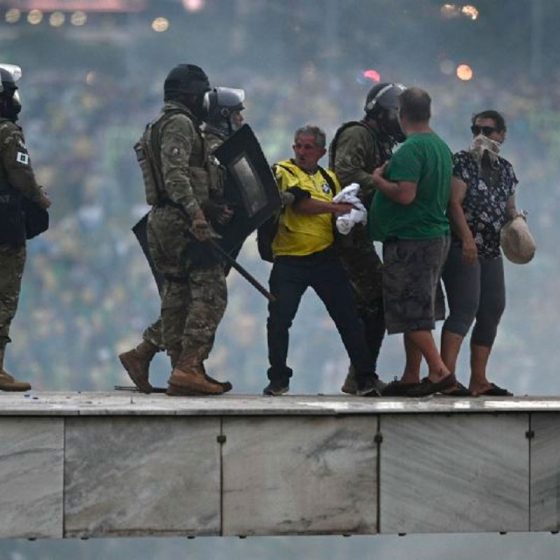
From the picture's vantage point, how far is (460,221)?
908 cm

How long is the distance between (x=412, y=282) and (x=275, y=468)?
4.40ft

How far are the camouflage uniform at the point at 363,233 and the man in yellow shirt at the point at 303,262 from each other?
15 centimetres

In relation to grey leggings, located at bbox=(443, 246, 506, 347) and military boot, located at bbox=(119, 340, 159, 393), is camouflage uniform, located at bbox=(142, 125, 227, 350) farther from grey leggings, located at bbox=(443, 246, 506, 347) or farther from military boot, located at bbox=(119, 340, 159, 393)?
grey leggings, located at bbox=(443, 246, 506, 347)

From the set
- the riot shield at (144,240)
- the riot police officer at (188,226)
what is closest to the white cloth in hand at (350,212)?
the riot police officer at (188,226)

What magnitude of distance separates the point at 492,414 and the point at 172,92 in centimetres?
210

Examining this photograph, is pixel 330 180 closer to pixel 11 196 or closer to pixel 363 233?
pixel 363 233

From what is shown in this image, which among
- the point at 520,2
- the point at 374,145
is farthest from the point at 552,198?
the point at 374,145

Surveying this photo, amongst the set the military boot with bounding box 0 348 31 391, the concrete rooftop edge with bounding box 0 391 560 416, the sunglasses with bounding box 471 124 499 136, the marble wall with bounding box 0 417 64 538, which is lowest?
the marble wall with bounding box 0 417 64 538

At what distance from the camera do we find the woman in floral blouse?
30.2 feet

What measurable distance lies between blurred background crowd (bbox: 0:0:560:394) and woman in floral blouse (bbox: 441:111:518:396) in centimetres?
1544

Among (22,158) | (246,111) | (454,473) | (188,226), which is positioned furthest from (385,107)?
(246,111)

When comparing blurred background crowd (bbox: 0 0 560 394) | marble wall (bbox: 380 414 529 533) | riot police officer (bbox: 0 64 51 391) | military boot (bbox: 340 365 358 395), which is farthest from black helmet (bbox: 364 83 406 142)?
blurred background crowd (bbox: 0 0 560 394)

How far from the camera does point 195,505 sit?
788cm

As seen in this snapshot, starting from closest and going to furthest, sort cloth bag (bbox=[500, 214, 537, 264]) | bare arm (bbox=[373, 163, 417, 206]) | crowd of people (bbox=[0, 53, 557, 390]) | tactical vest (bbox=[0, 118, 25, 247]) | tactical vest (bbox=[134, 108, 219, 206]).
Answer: bare arm (bbox=[373, 163, 417, 206]), tactical vest (bbox=[134, 108, 219, 206]), tactical vest (bbox=[0, 118, 25, 247]), cloth bag (bbox=[500, 214, 537, 264]), crowd of people (bbox=[0, 53, 557, 390])
